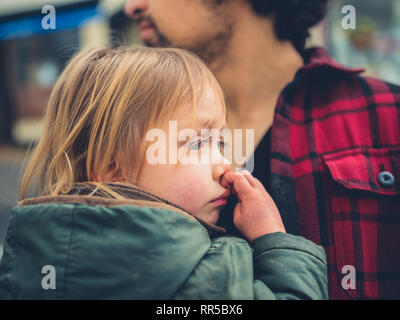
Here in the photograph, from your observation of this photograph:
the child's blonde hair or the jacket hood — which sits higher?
the child's blonde hair

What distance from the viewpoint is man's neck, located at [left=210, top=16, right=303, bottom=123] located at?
143cm

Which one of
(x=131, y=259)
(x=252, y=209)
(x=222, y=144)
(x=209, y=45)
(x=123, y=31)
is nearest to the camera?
(x=131, y=259)

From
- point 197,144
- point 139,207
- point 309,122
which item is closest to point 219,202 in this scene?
point 197,144

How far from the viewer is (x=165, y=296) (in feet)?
2.64

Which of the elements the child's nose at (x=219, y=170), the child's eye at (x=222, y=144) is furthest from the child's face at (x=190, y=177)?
the child's eye at (x=222, y=144)

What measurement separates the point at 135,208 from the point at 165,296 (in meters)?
0.20

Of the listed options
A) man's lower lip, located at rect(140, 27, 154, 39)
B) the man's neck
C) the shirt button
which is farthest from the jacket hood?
man's lower lip, located at rect(140, 27, 154, 39)

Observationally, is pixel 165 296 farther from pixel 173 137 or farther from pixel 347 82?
pixel 347 82

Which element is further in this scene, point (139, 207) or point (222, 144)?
point (222, 144)

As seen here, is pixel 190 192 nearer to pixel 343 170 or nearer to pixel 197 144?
pixel 197 144

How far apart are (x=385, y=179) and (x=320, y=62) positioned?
0.44m

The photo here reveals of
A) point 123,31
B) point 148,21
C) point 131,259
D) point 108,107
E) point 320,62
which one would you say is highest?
point 123,31

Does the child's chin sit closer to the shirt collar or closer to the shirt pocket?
the shirt pocket

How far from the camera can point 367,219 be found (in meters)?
1.04
